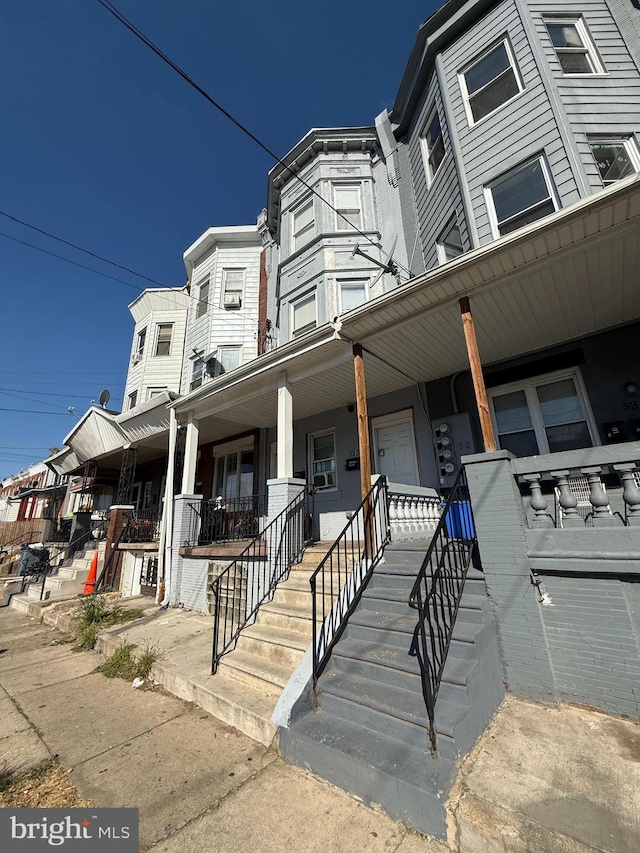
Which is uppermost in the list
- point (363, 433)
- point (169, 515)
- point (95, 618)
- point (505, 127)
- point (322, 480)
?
point (505, 127)

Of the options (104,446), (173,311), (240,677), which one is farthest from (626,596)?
(173,311)

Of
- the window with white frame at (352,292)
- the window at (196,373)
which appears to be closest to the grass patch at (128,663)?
the window with white frame at (352,292)

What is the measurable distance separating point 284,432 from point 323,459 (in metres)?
2.74

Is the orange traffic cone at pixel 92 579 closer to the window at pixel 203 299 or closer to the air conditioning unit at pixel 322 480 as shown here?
the air conditioning unit at pixel 322 480

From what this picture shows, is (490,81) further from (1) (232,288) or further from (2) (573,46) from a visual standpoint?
(1) (232,288)

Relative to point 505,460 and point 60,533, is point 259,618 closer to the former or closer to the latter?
point 505,460

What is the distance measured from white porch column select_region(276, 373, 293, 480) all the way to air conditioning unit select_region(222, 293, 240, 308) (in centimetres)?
754

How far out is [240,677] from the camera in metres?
4.22

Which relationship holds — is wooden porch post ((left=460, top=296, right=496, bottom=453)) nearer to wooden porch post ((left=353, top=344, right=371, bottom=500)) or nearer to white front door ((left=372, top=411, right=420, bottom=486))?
wooden porch post ((left=353, top=344, right=371, bottom=500))

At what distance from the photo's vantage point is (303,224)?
11445mm

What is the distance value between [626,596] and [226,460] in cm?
1067

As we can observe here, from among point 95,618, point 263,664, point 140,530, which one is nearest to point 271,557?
point 263,664

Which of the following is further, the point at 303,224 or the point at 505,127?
the point at 303,224

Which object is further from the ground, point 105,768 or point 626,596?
point 626,596
